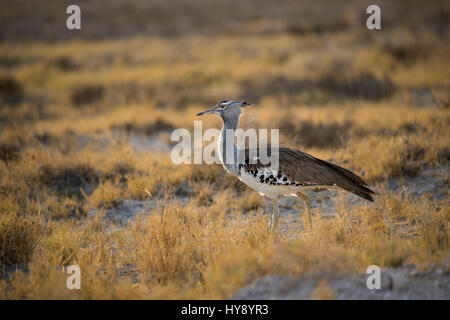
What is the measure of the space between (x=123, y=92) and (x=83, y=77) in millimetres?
2052

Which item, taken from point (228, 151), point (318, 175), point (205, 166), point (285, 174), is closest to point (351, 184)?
point (318, 175)

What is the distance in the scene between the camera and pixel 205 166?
6.02 meters

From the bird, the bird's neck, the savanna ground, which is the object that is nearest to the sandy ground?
the savanna ground

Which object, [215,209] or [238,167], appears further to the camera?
[215,209]

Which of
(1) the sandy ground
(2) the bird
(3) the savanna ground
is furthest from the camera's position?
(2) the bird

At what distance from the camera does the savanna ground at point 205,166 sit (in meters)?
3.39

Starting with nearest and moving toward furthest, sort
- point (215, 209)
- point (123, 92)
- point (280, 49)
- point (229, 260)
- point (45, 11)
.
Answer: point (229, 260)
point (215, 209)
point (123, 92)
point (280, 49)
point (45, 11)

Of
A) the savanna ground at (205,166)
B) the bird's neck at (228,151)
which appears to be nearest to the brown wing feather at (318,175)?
the bird's neck at (228,151)

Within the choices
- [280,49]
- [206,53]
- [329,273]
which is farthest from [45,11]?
[329,273]

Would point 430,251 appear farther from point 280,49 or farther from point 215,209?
point 280,49

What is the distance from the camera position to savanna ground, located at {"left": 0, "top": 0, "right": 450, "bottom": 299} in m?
3.39

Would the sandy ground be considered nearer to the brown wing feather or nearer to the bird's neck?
the brown wing feather

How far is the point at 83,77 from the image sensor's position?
12.7 m

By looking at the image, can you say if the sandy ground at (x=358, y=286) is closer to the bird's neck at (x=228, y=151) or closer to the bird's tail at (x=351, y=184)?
the bird's tail at (x=351, y=184)
